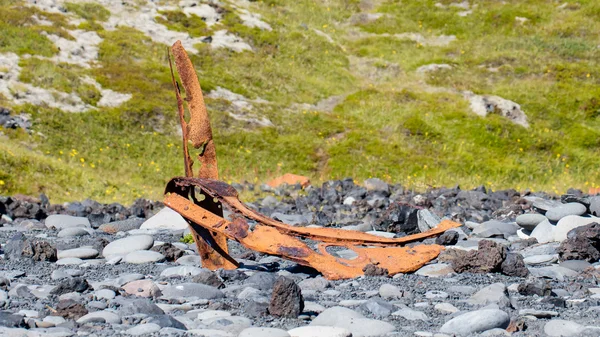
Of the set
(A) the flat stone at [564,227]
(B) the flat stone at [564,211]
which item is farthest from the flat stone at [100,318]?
(B) the flat stone at [564,211]

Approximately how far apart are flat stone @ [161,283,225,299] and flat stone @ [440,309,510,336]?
96.0 inches

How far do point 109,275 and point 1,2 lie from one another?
3830 centimetres

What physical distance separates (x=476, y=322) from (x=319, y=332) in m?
1.33

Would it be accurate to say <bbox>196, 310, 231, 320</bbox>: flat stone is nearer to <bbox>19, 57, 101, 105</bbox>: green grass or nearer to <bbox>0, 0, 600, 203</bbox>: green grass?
<bbox>0, 0, 600, 203</bbox>: green grass

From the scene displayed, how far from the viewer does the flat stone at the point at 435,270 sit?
8461 mm

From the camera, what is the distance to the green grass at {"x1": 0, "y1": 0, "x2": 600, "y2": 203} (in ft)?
83.8

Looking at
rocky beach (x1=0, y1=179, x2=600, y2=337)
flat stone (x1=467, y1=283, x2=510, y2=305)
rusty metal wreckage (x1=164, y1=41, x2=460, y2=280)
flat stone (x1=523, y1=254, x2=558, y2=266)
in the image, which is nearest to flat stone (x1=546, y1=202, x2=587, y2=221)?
rocky beach (x1=0, y1=179, x2=600, y2=337)

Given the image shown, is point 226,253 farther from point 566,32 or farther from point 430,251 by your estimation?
Answer: point 566,32

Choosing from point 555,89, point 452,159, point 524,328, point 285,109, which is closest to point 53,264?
point 524,328

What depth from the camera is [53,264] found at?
29.8ft

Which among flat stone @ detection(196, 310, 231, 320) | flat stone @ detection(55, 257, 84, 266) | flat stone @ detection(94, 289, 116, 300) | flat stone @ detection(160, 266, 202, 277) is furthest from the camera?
flat stone @ detection(55, 257, 84, 266)

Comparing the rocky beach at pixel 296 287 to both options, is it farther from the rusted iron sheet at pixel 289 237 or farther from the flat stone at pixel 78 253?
the rusted iron sheet at pixel 289 237

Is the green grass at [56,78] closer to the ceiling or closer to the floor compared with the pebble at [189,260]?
closer to the floor

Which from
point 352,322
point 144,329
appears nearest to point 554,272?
point 352,322
